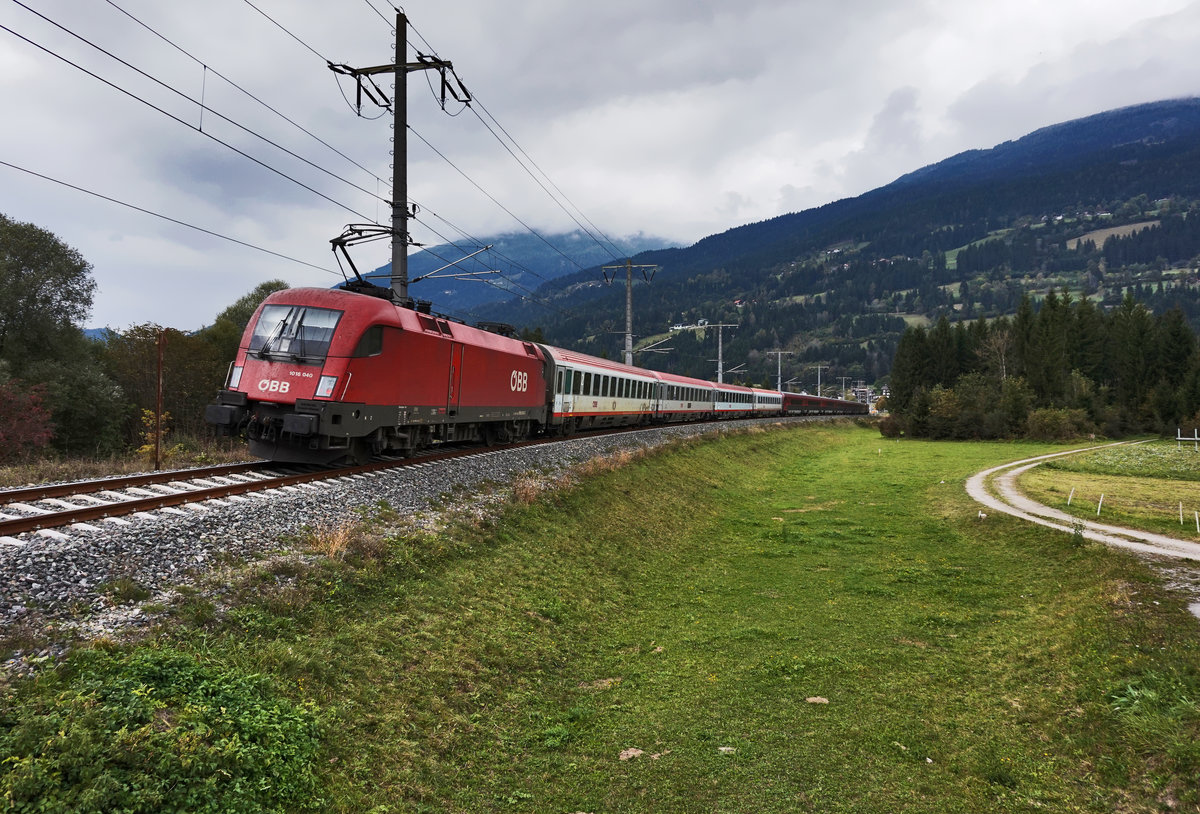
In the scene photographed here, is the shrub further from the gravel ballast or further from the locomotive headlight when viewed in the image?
the locomotive headlight

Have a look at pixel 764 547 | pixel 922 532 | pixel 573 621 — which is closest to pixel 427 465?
pixel 573 621

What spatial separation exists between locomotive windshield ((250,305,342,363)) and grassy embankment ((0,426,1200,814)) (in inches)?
190

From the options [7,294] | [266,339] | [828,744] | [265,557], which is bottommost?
[828,744]

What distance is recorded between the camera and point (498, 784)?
673 cm

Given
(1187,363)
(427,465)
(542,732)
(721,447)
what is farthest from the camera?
(1187,363)

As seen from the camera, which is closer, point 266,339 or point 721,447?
point 266,339

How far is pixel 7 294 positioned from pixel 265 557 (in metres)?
40.9

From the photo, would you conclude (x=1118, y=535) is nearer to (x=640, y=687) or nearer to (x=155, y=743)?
(x=640, y=687)

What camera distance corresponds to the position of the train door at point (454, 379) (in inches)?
722

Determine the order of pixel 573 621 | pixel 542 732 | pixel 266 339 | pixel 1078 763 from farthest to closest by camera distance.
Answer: pixel 266 339 < pixel 573 621 < pixel 542 732 < pixel 1078 763

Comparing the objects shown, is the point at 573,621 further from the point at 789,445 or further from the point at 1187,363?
the point at 1187,363

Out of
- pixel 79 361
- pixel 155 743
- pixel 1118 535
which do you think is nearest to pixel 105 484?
pixel 155 743

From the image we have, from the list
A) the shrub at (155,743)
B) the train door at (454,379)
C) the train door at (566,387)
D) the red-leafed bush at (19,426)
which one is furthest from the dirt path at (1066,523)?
the red-leafed bush at (19,426)

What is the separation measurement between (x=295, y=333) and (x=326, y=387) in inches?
62.8
